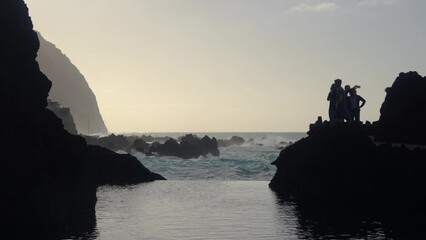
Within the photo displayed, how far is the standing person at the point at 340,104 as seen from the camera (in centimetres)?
3466

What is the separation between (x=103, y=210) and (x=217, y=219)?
8.05 m

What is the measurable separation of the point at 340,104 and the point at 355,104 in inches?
83.2

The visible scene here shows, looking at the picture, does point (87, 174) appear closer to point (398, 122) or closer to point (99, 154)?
point (398, 122)

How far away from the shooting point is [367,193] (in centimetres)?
3531

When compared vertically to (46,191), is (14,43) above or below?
above

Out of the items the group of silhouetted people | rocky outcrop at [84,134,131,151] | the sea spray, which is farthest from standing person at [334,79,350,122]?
rocky outcrop at [84,134,131,151]

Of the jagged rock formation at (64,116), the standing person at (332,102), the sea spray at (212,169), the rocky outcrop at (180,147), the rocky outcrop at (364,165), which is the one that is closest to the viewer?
the rocky outcrop at (364,165)

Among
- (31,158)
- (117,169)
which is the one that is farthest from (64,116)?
(31,158)

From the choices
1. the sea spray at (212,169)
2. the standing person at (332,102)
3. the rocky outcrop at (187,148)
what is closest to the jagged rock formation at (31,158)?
the standing person at (332,102)

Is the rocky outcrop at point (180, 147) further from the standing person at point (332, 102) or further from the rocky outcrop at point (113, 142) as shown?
the standing person at point (332, 102)

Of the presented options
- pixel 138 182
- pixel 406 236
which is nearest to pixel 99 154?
pixel 138 182

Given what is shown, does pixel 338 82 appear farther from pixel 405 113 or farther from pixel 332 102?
pixel 405 113

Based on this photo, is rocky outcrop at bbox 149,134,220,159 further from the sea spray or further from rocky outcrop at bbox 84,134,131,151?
rocky outcrop at bbox 84,134,131,151

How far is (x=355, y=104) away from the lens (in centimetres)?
3734
